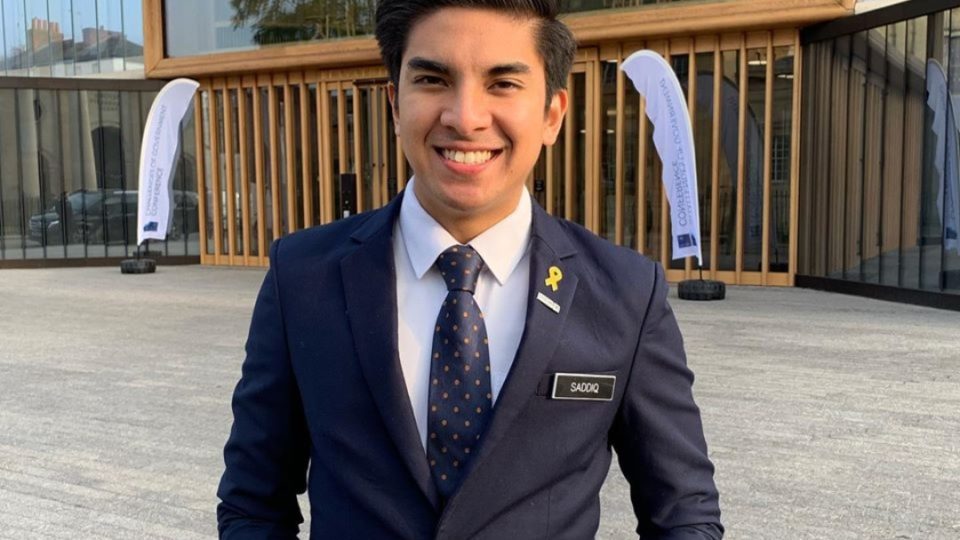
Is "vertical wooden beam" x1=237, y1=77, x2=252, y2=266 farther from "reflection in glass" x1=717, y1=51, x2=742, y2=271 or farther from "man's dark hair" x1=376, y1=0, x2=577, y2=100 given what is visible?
"man's dark hair" x1=376, y1=0, x2=577, y2=100

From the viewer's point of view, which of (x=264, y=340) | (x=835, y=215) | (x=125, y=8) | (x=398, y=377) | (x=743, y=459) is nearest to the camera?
(x=398, y=377)

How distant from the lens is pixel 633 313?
1.50 meters

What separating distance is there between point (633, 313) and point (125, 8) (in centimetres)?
2146

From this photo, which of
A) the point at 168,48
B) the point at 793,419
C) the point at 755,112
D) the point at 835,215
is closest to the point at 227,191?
the point at 168,48

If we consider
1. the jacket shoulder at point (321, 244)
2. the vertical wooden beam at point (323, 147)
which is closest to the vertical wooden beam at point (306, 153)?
the vertical wooden beam at point (323, 147)

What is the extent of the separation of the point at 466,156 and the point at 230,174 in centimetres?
1860

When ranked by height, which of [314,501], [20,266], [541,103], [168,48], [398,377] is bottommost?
[20,266]

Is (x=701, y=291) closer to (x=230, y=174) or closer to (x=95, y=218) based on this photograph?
(x=230, y=174)

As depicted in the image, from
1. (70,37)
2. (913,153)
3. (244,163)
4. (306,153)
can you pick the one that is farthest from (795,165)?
(70,37)

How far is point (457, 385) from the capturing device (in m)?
1.42

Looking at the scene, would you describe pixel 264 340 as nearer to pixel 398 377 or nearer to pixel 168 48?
pixel 398 377

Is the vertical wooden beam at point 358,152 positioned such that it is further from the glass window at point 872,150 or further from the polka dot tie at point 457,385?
the polka dot tie at point 457,385

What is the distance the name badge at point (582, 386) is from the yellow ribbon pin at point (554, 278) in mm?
150

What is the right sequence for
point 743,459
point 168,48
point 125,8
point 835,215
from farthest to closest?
point 125,8, point 168,48, point 835,215, point 743,459
